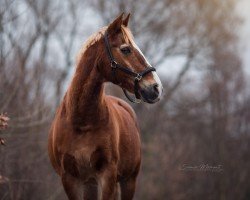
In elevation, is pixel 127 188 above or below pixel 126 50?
below

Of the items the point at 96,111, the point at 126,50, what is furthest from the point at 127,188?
the point at 126,50

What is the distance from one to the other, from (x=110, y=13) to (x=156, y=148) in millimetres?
6290

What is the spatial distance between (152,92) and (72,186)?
4.92ft

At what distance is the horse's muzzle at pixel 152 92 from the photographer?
696 centimetres

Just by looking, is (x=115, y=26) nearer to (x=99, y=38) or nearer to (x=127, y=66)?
(x=99, y=38)

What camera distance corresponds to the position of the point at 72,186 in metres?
7.68

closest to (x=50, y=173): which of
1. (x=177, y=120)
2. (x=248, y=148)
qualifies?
(x=248, y=148)

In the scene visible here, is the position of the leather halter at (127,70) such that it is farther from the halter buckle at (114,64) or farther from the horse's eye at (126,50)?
the horse's eye at (126,50)

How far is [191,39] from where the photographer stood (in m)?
31.6

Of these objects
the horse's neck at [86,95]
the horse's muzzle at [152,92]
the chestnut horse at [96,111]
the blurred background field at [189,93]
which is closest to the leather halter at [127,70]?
the chestnut horse at [96,111]

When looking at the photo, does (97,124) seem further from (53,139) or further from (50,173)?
(50,173)

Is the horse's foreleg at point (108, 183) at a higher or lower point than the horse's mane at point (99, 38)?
lower

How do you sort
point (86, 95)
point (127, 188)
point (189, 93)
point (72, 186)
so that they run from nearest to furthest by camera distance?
point (86, 95) < point (72, 186) < point (127, 188) < point (189, 93)

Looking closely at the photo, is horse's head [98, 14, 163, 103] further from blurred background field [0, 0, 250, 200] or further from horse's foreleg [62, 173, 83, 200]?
blurred background field [0, 0, 250, 200]
